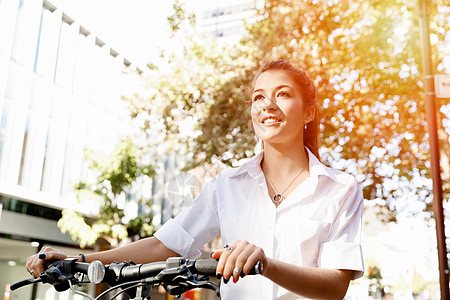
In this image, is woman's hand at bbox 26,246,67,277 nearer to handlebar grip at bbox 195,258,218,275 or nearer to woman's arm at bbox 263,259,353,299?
handlebar grip at bbox 195,258,218,275

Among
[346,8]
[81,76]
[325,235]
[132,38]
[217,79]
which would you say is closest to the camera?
[325,235]

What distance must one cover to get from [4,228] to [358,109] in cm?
1399

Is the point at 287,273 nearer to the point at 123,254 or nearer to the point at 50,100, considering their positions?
the point at 123,254

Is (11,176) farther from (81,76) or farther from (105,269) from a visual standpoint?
(105,269)

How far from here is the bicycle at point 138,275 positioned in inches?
52.1

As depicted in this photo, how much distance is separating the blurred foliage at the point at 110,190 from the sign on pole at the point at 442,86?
538 inches

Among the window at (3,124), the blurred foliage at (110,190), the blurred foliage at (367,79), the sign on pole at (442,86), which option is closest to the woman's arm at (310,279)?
the sign on pole at (442,86)

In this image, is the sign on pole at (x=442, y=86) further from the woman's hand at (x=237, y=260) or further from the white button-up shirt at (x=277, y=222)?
the woman's hand at (x=237, y=260)

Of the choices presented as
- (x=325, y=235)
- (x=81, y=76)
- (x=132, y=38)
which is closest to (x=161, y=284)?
(x=325, y=235)

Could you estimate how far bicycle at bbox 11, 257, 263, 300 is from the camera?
1.32 metres

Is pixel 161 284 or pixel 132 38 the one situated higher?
pixel 132 38

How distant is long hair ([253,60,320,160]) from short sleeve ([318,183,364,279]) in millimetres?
433

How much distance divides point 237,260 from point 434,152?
478cm

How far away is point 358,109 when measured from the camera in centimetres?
977
